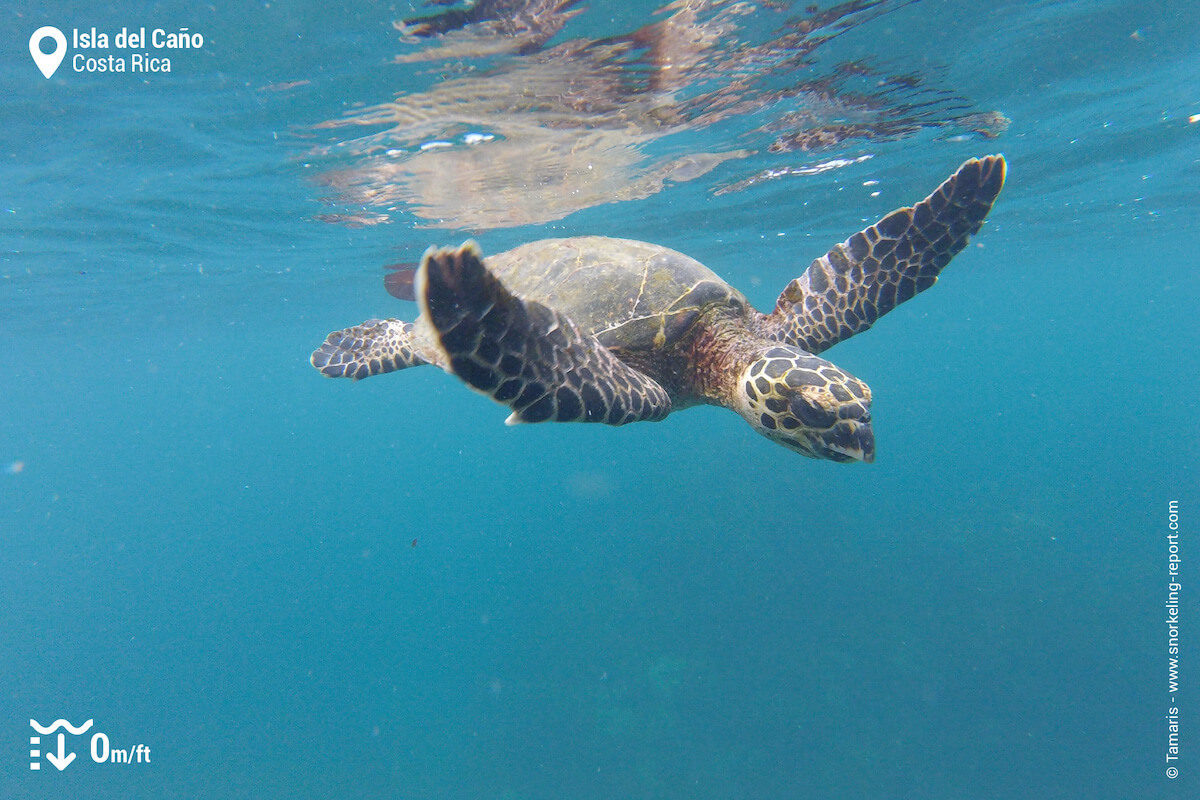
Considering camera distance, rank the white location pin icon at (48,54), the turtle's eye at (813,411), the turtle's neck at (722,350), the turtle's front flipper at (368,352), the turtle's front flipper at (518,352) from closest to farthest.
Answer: the turtle's front flipper at (518,352), the turtle's eye at (813,411), the turtle's neck at (722,350), the white location pin icon at (48,54), the turtle's front flipper at (368,352)

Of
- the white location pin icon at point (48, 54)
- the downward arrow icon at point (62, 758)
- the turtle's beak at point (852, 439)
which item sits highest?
the white location pin icon at point (48, 54)

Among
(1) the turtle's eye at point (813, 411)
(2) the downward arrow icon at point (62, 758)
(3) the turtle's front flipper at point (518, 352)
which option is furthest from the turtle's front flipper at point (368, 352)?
(2) the downward arrow icon at point (62, 758)

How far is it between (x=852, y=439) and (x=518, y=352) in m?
2.39

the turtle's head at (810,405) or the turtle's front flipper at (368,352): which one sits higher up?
the turtle's front flipper at (368,352)

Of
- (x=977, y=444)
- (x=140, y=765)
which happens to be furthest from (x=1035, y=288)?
(x=140, y=765)

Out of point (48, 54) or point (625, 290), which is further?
point (48, 54)

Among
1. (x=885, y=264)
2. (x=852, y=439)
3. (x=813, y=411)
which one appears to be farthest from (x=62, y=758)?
(x=885, y=264)

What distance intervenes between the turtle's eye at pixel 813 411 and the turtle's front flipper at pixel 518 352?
0.97 metres

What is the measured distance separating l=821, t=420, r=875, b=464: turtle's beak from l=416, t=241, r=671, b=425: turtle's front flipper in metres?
1.23

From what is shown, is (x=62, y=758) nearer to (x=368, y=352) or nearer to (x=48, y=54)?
(x=368, y=352)

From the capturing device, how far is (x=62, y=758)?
2273 centimetres

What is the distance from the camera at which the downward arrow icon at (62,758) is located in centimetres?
2178

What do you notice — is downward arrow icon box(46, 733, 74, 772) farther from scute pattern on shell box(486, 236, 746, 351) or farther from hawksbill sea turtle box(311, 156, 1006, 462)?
scute pattern on shell box(486, 236, 746, 351)

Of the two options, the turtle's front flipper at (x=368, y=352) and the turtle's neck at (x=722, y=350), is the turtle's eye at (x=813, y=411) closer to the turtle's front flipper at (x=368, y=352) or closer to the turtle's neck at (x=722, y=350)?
the turtle's neck at (x=722, y=350)
